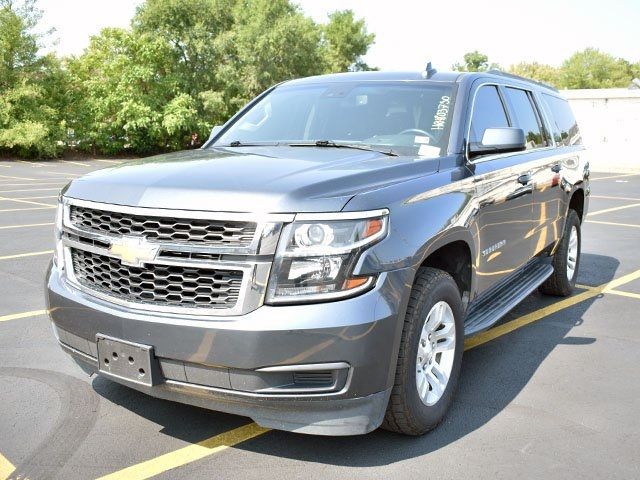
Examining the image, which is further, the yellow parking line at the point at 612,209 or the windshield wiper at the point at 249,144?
the yellow parking line at the point at 612,209

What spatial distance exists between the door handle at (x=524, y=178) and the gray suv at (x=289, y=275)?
0.65 meters

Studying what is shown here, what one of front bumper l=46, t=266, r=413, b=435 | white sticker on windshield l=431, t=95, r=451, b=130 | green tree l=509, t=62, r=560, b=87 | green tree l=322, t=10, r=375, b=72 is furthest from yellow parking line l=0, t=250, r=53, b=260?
green tree l=509, t=62, r=560, b=87

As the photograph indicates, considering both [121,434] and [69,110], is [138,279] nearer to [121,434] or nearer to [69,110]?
[121,434]

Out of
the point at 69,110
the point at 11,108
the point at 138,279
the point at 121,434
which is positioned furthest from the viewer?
the point at 69,110

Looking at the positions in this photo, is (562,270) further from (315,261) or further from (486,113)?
(315,261)

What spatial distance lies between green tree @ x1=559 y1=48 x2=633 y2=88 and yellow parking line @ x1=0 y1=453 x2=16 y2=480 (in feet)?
359

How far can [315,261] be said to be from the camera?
2832mm

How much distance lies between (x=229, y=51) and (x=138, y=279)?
4334 cm

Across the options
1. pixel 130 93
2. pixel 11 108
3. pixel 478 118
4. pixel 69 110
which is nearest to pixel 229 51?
pixel 130 93

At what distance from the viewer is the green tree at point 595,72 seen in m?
103

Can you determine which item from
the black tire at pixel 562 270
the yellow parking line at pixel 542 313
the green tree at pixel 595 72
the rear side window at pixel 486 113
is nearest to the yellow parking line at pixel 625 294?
the yellow parking line at pixel 542 313

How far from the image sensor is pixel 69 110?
126 ft

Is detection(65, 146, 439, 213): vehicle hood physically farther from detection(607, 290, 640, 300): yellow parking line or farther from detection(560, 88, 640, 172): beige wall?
detection(560, 88, 640, 172): beige wall

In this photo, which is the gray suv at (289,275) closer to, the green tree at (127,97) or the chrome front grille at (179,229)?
the chrome front grille at (179,229)
